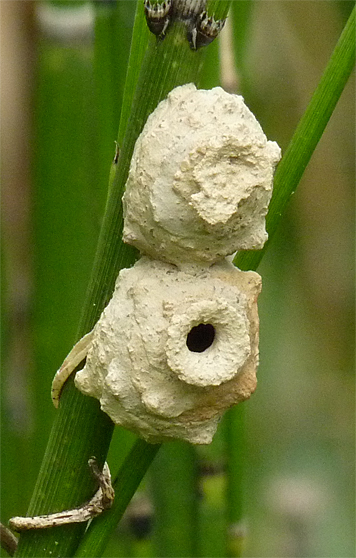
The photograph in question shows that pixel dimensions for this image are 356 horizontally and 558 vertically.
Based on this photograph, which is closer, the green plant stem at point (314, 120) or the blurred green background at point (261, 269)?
the green plant stem at point (314, 120)

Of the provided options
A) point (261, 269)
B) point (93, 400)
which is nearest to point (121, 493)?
point (93, 400)

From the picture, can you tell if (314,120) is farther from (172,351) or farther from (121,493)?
(121,493)

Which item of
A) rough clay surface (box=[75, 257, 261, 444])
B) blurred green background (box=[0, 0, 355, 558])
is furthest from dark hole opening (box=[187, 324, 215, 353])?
blurred green background (box=[0, 0, 355, 558])

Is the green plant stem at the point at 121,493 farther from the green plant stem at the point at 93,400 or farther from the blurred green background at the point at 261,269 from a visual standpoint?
the blurred green background at the point at 261,269

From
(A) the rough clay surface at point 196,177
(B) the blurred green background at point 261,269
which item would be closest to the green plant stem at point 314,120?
(A) the rough clay surface at point 196,177

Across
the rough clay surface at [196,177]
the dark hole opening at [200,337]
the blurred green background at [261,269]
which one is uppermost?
the rough clay surface at [196,177]

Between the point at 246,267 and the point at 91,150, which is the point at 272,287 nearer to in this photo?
the point at 91,150

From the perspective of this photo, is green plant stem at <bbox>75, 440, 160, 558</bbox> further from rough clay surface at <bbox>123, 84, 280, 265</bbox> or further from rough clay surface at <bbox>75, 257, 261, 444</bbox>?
rough clay surface at <bbox>123, 84, 280, 265</bbox>
